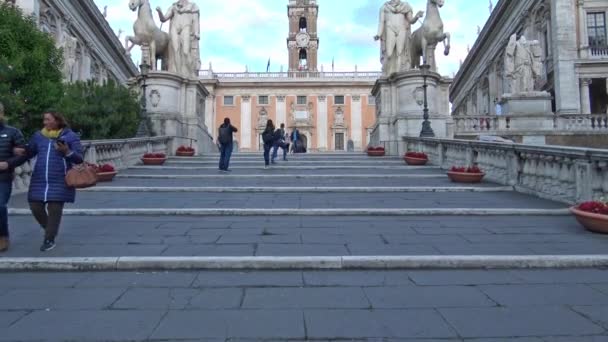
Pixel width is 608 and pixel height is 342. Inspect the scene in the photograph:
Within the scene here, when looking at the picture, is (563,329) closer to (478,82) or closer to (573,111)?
(573,111)

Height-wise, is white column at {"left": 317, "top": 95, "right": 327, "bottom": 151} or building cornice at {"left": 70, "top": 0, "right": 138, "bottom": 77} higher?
building cornice at {"left": 70, "top": 0, "right": 138, "bottom": 77}

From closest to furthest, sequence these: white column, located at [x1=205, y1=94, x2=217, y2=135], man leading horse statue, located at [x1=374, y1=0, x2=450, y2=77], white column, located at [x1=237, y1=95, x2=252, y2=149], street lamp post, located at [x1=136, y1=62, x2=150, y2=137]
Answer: street lamp post, located at [x1=136, y1=62, x2=150, y2=137] < man leading horse statue, located at [x1=374, y1=0, x2=450, y2=77] < white column, located at [x1=205, y1=94, x2=217, y2=135] < white column, located at [x1=237, y1=95, x2=252, y2=149]

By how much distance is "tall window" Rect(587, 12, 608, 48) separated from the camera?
3008 cm

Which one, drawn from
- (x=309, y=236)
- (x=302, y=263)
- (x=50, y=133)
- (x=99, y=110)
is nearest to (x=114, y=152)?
(x=99, y=110)

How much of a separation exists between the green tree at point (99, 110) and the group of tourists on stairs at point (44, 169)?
1039cm

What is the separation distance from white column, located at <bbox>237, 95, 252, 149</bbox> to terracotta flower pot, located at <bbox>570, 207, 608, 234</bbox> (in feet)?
179

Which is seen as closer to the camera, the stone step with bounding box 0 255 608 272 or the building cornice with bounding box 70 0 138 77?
the stone step with bounding box 0 255 608 272

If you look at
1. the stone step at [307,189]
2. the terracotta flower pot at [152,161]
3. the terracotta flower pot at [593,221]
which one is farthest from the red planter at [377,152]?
the terracotta flower pot at [593,221]

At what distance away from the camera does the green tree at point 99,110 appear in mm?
13984

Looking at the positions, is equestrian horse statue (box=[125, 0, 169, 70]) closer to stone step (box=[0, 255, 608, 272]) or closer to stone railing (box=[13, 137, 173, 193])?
stone railing (box=[13, 137, 173, 193])

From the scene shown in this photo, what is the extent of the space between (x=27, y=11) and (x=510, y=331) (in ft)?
104

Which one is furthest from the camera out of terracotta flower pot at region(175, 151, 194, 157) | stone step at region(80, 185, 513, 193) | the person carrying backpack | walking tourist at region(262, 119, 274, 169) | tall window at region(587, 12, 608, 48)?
tall window at region(587, 12, 608, 48)

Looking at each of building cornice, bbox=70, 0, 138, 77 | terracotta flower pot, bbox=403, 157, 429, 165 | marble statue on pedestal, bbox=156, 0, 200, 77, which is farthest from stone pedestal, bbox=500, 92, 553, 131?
building cornice, bbox=70, 0, 138, 77

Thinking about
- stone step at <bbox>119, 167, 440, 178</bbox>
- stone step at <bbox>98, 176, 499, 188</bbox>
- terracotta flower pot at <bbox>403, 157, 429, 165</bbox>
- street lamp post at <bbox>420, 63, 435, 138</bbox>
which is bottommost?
stone step at <bbox>98, 176, 499, 188</bbox>
